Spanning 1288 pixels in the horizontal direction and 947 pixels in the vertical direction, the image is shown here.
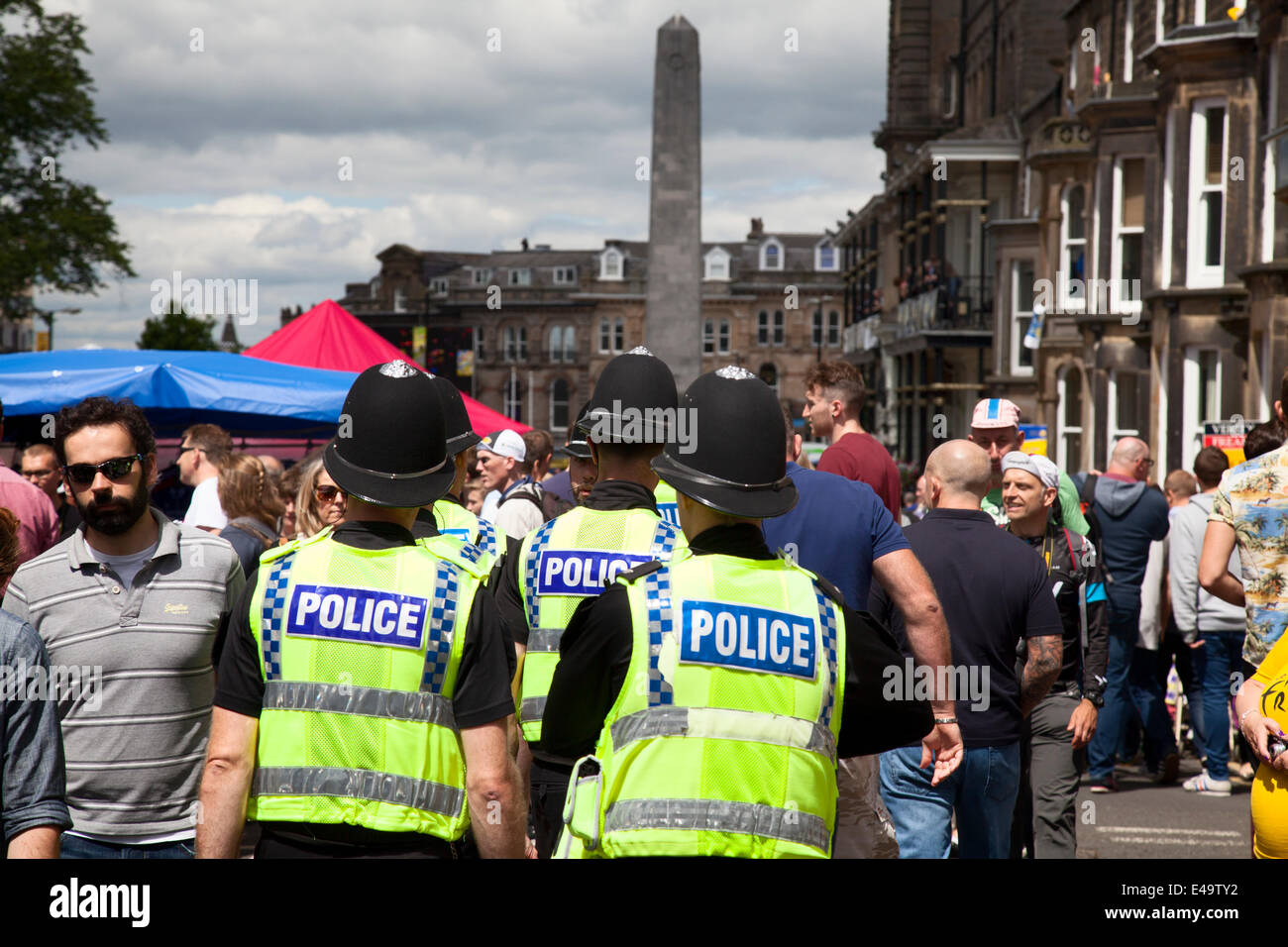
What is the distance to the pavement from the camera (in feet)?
23.5

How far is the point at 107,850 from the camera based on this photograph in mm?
3596

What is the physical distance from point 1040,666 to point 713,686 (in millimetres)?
2604

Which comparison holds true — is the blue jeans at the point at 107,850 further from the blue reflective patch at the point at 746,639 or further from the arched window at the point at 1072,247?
the arched window at the point at 1072,247

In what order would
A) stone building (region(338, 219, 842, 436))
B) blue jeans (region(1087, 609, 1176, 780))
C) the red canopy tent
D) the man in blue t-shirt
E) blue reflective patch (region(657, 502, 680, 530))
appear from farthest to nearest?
stone building (region(338, 219, 842, 436)) → the red canopy tent → blue jeans (region(1087, 609, 1176, 780)) → blue reflective patch (region(657, 502, 680, 530)) → the man in blue t-shirt

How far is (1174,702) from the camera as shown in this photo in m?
10.5

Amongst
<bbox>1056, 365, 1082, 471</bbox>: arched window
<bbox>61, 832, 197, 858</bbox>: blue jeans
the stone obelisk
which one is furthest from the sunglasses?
<bbox>1056, 365, 1082, 471</bbox>: arched window

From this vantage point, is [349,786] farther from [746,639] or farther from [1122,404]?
[1122,404]

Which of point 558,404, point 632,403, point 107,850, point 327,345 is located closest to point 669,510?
point 632,403

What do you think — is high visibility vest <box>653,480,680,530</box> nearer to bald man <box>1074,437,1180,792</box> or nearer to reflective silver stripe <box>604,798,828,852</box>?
reflective silver stripe <box>604,798,828,852</box>

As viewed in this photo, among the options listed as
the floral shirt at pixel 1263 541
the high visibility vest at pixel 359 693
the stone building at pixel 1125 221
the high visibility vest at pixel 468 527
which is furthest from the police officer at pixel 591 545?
Answer: the stone building at pixel 1125 221

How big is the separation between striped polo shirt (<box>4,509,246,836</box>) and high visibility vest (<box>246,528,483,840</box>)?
3.18 ft

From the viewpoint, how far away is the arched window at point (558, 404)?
292 ft

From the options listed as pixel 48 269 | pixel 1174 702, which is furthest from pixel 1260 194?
pixel 48 269
